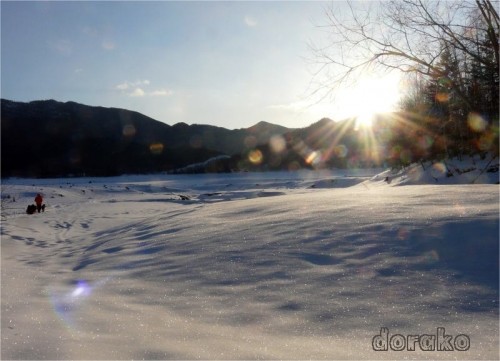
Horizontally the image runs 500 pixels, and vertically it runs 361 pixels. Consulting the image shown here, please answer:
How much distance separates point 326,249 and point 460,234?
142cm

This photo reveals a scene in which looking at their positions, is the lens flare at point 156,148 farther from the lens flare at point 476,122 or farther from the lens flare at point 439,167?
the lens flare at point 476,122

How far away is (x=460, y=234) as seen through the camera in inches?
185

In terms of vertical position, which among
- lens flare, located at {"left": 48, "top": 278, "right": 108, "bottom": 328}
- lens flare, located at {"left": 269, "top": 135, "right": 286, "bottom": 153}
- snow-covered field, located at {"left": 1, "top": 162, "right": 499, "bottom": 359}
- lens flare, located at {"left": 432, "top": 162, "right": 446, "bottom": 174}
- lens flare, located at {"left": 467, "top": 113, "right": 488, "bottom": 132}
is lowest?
lens flare, located at {"left": 48, "top": 278, "right": 108, "bottom": 328}

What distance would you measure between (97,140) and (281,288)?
315ft

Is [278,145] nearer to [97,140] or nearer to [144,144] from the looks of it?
[144,144]

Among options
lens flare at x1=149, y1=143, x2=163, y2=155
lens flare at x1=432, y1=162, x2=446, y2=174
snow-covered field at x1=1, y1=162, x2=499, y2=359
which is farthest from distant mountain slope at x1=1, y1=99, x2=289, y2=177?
snow-covered field at x1=1, y1=162, x2=499, y2=359

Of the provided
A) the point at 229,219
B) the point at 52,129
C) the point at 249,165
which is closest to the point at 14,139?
the point at 52,129

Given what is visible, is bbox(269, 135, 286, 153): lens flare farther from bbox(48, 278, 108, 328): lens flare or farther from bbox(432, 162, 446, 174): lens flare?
bbox(48, 278, 108, 328): lens flare

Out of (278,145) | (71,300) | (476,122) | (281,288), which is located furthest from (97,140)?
(281,288)

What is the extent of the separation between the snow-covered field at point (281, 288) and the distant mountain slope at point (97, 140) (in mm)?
64199

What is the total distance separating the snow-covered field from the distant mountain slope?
64.2m

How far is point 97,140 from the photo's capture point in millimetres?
93875

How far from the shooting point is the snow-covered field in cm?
292

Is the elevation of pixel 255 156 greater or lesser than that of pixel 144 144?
lesser
